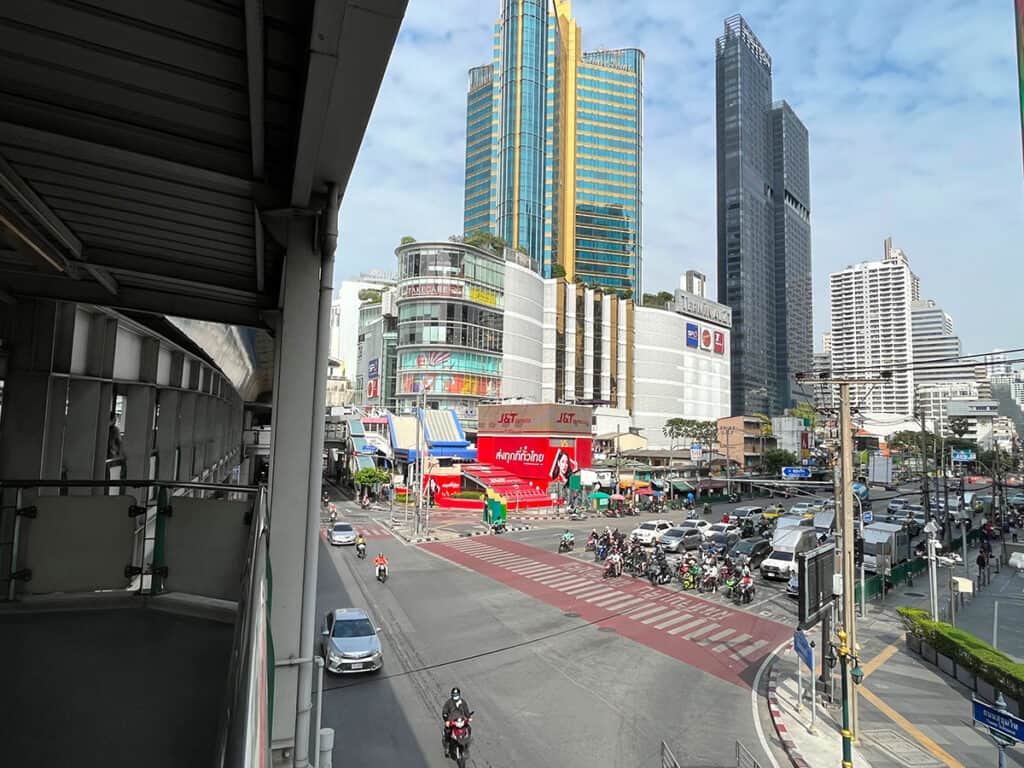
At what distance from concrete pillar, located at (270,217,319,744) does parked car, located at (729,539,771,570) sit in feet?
80.1

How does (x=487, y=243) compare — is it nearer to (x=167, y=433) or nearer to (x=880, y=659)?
(x=167, y=433)

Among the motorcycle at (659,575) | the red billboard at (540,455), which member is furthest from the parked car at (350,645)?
the red billboard at (540,455)

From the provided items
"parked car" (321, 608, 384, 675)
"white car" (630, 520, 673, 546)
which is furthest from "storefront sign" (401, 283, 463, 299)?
"parked car" (321, 608, 384, 675)

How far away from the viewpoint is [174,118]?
12.9 ft

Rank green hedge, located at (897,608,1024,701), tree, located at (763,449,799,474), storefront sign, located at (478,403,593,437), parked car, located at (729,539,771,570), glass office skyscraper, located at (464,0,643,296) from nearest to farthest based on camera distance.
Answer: green hedge, located at (897,608,1024,701)
parked car, located at (729,539,771,570)
storefront sign, located at (478,403,593,437)
tree, located at (763,449,799,474)
glass office skyscraper, located at (464,0,643,296)

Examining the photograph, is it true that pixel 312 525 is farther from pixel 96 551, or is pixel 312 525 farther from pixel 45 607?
pixel 45 607

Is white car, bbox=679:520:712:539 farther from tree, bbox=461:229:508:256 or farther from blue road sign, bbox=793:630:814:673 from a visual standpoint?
tree, bbox=461:229:508:256

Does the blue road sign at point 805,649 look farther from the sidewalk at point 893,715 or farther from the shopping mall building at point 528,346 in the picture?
the shopping mall building at point 528,346

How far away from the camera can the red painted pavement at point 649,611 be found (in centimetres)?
1548

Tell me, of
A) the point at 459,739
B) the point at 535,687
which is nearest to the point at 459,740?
the point at 459,739

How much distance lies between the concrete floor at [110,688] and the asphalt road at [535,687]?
234 inches

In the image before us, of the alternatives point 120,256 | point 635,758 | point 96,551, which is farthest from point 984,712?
point 120,256

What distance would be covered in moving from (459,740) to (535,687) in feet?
11.5

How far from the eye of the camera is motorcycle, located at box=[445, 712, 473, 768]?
9688mm
